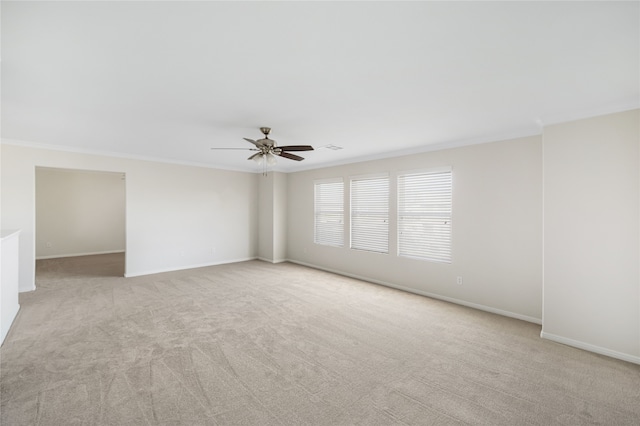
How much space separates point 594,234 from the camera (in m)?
2.99

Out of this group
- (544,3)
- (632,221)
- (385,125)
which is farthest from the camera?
(385,125)

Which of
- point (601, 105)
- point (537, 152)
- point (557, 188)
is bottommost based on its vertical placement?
point (557, 188)

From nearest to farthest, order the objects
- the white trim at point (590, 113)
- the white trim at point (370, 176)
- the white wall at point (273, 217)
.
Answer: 1. the white trim at point (590, 113)
2. the white trim at point (370, 176)
3. the white wall at point (273, 217)

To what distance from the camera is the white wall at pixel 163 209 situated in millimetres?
4785

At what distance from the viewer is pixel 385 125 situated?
362 centimetres

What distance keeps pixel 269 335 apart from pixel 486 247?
10.7 ft

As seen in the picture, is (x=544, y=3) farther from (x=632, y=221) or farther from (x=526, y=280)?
(x=526, y=280)

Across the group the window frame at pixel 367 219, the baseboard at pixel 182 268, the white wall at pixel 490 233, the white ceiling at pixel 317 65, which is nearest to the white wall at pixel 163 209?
the baseboard at pixel 182 268

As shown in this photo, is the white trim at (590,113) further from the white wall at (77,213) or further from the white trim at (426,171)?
the white wall at (77,213)

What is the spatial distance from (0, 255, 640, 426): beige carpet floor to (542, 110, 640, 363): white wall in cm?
28

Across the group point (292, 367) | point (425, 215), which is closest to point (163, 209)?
point (292, 367)

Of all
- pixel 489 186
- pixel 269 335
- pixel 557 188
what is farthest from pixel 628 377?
pixel 269 335

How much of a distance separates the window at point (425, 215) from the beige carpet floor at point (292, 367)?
3.04 ft

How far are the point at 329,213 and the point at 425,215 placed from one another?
2.39 metres
